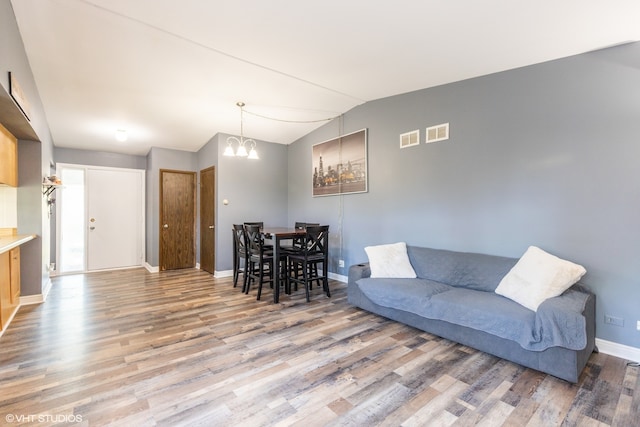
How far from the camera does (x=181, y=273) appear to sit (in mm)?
5652

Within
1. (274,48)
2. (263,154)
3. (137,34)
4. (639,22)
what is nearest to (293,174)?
(263,154)

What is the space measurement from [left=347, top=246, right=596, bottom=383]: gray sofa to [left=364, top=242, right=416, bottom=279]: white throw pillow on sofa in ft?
0.30

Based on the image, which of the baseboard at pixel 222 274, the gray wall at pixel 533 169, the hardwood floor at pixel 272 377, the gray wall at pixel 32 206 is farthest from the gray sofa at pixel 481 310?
the gray wall at pixel 32 206

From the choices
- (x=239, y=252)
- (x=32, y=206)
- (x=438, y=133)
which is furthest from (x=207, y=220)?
(x=438, y=133)

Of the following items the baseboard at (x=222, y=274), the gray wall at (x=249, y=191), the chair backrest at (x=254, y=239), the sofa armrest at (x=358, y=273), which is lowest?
the baseboard at (x=222, y=274)

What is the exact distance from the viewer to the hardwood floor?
1732mm

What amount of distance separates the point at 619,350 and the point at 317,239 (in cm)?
314

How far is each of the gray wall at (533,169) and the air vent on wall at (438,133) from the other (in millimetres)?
68

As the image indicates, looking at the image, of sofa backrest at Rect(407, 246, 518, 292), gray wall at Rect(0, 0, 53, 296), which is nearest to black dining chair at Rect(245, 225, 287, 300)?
sofa backrest at Rect(407, 246, 518, 292)

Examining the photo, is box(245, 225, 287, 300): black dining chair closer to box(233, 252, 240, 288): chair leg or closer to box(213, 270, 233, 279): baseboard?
box(233, 252, 240, 288): chair leg

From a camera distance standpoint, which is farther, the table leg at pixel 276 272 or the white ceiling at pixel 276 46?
the table leg at pixel 276 272

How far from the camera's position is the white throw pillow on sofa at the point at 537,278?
2357mm

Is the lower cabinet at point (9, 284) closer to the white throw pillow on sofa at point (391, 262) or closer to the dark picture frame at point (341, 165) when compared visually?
the white throw pillow on sofa at point (391, 262)

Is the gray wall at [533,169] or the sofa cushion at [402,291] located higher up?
the gray wall at [533,169]
